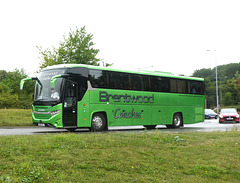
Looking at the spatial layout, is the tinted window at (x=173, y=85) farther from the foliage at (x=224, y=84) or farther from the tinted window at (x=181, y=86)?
the foliage at (x=224, y=84)

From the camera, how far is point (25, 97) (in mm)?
37906

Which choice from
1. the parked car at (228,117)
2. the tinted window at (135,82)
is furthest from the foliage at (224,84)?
the tinted window at (135,82)

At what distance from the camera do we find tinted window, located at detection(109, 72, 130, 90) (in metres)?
19.0

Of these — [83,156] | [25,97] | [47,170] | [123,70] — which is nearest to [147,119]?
[123,70]

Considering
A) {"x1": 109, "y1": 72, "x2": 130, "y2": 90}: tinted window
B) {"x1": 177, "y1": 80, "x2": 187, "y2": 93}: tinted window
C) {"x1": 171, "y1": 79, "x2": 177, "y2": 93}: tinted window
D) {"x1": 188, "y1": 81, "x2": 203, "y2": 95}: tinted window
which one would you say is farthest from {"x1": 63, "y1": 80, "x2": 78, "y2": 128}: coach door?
{"x1": 188, "y1": 81, "x2": 203, "y2": 95}: tinted window

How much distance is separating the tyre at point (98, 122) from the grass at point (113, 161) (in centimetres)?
676

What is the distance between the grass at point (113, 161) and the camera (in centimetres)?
718

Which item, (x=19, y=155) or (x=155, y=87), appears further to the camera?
(x=155, y=87)

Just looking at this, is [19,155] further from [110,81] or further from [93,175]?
[110,81]

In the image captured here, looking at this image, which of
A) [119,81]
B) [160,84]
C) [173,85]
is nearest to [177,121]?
[173,85]

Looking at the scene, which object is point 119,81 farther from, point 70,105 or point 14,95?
point 14,95

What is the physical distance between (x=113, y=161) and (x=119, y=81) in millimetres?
11241

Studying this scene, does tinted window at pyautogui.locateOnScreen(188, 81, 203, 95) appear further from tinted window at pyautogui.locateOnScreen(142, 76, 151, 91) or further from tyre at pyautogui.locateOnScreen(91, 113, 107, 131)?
tyre at pyautogui.locateOnScreen(91, 113, 107, 131)

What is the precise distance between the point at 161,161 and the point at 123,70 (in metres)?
11.4
